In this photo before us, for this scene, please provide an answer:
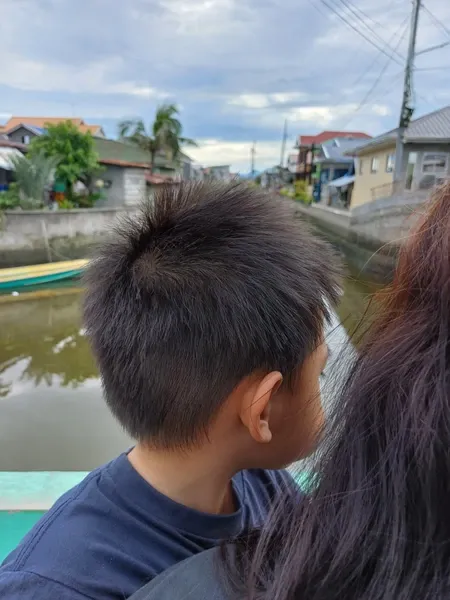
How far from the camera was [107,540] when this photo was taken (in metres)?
0.53

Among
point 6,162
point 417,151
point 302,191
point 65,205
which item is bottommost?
point 302,191

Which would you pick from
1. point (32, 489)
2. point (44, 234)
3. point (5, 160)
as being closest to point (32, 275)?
point (44, 234)

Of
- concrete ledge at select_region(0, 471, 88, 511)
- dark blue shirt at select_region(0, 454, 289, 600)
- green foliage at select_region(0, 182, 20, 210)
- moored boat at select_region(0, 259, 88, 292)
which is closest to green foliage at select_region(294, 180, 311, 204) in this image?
green foliage at select_region(0, 182, 20, 210)

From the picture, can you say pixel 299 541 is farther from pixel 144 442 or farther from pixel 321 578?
pixel 144 442

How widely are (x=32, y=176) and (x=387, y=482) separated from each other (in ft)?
35.4

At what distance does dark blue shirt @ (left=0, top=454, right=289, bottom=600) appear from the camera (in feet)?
1.62

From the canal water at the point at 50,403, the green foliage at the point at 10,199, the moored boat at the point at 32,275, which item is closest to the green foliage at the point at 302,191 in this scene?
the green foliage at the point at 10,199

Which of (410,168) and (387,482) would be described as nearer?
(387,482)

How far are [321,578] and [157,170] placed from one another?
1905cm

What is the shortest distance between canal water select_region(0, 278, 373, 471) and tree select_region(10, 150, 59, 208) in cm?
412

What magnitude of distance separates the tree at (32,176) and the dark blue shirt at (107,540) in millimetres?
10200

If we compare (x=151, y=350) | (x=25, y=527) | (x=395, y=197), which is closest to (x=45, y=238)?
(x=395, y=197)

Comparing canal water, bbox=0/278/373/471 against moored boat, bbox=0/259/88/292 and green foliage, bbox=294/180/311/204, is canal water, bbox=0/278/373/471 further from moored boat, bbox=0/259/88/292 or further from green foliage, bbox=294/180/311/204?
green foliage, bbox=294/180/311/204

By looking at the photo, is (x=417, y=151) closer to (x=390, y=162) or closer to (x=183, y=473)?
(x=390, y=162)
